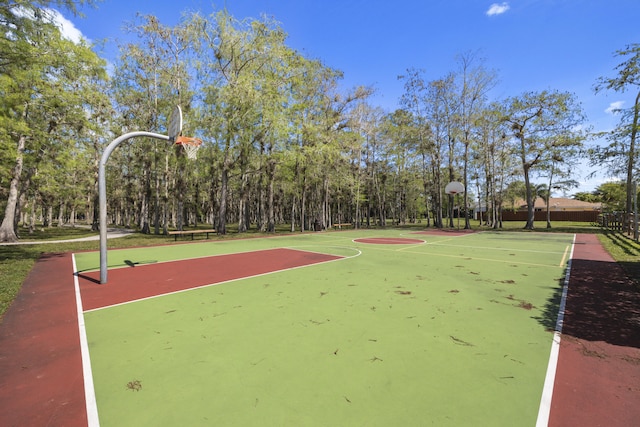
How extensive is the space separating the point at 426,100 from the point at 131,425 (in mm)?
37366

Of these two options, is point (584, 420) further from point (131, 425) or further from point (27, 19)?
point (27, 19)

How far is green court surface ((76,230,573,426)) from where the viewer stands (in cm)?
274

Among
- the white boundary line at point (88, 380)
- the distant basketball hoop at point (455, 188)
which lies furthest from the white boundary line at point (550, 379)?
the distant basketball hoop at point (455, 188)

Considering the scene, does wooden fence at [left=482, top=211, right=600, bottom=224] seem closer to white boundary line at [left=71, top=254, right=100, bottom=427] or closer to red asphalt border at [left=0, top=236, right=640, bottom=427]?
red asphalt border at [left=0, top=236, right=640, bottom=427]

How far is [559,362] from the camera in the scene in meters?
3.59

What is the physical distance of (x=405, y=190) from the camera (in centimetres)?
5016

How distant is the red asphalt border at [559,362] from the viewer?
275cm

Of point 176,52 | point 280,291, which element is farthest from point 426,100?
point 280,291

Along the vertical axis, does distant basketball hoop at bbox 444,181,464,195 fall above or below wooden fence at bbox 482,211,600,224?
above

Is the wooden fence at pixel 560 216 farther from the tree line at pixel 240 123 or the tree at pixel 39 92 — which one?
the tree at pixel 39 92

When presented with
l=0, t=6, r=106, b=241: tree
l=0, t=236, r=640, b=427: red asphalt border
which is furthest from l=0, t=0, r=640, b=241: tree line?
l=0, t=236, r=640, b=427: red asphalt border

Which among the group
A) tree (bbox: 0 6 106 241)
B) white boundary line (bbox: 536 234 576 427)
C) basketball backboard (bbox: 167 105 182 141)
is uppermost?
tree (bbox: 0 6 106 241)

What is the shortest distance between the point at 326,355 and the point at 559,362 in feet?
9.87

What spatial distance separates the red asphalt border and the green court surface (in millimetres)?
229
